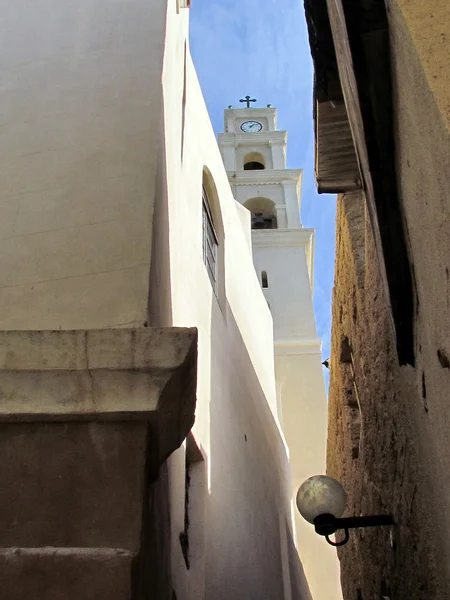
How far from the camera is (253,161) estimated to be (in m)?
27.2

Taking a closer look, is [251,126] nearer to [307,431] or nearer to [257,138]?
[257,138]

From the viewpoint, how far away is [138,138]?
4.06 m

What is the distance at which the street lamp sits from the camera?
191 inches

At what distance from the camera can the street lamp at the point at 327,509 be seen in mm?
4844

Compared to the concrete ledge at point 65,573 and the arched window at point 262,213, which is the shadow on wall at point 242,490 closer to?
the concrete ledge at point 65,573

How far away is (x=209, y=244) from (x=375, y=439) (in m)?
3.04

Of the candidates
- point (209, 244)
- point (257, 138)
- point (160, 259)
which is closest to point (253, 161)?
point (257, 138)

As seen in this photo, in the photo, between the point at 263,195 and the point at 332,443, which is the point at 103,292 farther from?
the point at 263,195

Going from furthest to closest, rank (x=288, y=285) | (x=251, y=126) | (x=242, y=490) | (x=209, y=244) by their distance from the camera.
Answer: (x=251, y=126) → (x=288, y=285) → (x=209, y=244) → (x=242, y=490)

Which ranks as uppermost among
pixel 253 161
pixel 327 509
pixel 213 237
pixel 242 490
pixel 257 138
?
pixel 257 138

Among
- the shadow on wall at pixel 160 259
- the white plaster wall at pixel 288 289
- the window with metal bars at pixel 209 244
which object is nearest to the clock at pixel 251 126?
the white plaster wall at pixel 288 289

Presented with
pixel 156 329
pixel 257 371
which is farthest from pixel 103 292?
A: pixel 257 371

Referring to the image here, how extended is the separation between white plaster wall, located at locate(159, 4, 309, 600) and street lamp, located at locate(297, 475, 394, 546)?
0.86 metres

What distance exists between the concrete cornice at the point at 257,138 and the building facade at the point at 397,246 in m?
20.5
